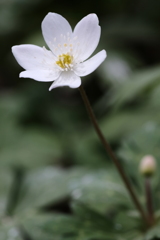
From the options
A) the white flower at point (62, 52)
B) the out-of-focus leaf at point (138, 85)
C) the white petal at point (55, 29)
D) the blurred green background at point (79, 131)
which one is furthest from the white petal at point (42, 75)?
the out-of-focus leaf at point (138, 85)

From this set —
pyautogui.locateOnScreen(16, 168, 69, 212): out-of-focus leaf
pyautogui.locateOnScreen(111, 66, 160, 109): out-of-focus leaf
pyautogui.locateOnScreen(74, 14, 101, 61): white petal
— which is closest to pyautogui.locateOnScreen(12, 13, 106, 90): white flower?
pyautogui.locateOnScreen(74, 14, 101, 61): white petal

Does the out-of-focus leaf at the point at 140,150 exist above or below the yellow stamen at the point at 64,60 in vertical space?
below

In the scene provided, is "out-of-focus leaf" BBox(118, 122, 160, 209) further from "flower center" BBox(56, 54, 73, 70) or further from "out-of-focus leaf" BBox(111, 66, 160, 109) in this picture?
"flower center" BBox(56, 54, 73, 70)

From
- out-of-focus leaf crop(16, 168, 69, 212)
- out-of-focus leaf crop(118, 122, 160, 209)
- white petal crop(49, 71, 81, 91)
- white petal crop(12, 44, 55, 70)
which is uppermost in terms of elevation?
white petal crop(12, 44, 55, 70)

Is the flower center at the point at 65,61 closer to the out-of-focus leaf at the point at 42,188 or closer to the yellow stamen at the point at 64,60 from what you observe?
the yellow stamen at the point at 64,60

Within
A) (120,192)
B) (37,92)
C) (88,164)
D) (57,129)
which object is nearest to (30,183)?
(88,164)

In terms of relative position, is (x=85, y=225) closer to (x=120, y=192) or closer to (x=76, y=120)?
(x=120, y=192)
